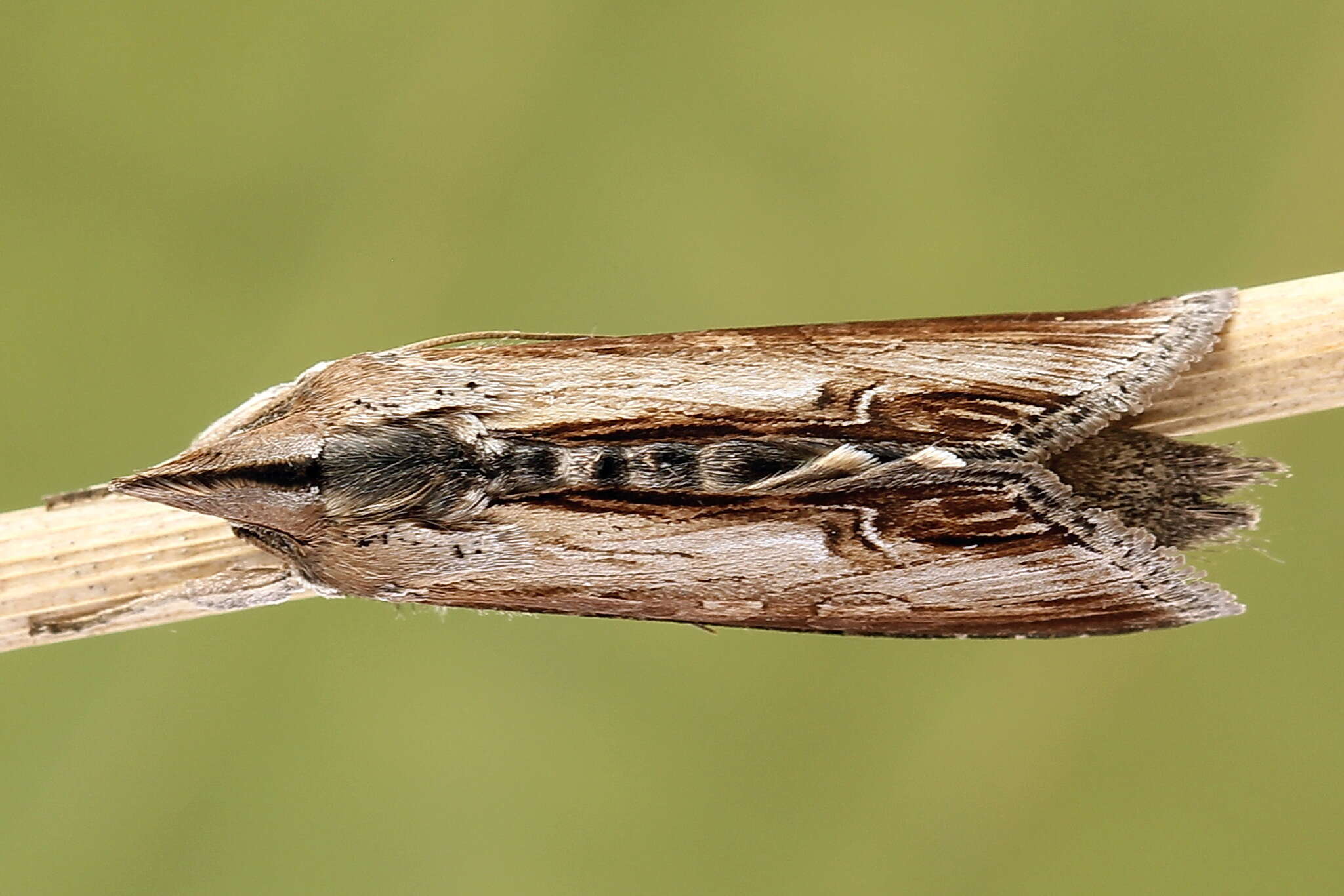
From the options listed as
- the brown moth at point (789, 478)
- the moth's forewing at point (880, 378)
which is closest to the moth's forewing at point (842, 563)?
the brown moth at point (789, 478)

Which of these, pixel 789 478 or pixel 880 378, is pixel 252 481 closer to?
pixel 789 478

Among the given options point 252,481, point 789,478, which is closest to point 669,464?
point 789,478

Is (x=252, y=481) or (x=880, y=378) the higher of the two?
(x=880, y=378)

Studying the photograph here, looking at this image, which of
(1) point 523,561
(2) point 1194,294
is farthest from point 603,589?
(2) point 1194,294

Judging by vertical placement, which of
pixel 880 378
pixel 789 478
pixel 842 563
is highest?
pixel 880 378

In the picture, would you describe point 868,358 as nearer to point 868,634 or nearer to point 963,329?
point 963,329

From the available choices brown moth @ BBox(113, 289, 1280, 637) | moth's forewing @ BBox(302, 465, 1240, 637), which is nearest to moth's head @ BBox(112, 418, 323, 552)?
brown moth @ BBox(113, 289, 1280, 637)

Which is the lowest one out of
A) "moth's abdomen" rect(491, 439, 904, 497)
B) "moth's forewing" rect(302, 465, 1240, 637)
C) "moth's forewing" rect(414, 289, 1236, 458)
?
"moth's forewing" rect(302, 465, 1240, 637)

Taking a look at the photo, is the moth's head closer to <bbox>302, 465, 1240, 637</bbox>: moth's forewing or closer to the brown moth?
the brown moth
